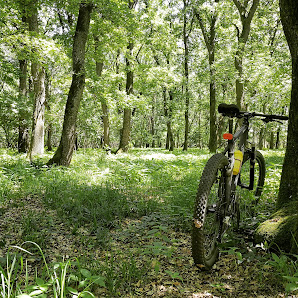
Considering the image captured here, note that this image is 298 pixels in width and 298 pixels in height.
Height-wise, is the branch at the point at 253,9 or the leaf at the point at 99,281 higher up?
the branch at the point at 253,9

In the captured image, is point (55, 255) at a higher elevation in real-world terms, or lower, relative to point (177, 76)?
lower

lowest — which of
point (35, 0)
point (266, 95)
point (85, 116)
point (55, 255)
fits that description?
point (55, 255)

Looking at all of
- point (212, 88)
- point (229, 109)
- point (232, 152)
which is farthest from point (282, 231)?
point (212, 88)

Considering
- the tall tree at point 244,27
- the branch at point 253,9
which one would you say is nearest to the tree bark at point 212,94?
the tall tree at point 244,27

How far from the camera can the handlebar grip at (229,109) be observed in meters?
3.04

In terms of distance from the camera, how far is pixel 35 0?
784 cm

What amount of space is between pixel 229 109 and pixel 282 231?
1.53m

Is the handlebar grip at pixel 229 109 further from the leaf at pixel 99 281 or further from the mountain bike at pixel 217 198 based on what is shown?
the leaf at pixel 99 281

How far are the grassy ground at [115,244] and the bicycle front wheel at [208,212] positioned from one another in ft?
0.66

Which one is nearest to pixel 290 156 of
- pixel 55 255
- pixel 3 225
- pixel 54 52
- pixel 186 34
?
pixel 55 255

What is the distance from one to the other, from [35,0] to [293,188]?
358 inches

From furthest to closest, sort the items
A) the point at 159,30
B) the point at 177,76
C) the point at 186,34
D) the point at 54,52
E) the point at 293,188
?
the point at 186,34, the point at 177,76, the point at 159,30, the point at 54,52, the point at 293,188

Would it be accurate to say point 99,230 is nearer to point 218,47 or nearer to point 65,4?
point 65,4

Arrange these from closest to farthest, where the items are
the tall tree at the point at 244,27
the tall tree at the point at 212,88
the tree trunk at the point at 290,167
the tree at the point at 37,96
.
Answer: the tree trunk at the point at 290,167
the tree at the point at 37,96
the tall tree at the point at 244,27
the tall tree at the point at 212,88
